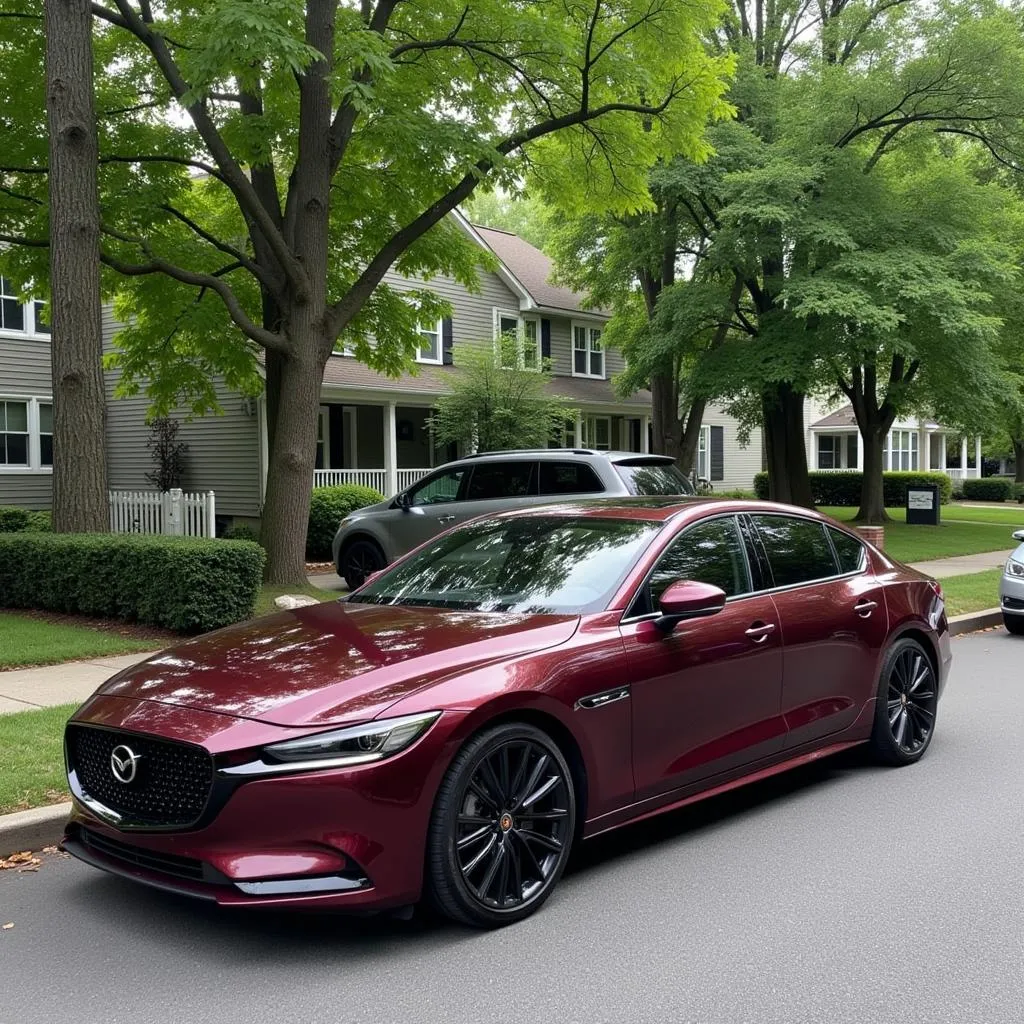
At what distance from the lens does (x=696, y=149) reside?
48.2 feet

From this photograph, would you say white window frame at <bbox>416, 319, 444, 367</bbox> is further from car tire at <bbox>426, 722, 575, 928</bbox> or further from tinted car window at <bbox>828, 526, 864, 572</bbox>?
car tire at <bbox>426, 722, 575, 928</bbox>

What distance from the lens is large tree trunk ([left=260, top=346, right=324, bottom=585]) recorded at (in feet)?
42.0

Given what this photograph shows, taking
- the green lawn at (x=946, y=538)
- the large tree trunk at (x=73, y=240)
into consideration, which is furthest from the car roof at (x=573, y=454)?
the green lawn at (x=946, y=538)

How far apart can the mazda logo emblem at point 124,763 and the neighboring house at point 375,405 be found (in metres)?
14.4

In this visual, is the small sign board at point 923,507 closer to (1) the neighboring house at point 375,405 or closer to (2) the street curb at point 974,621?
(1) the neighboring house at point 375,405

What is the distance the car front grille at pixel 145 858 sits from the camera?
3672 millimetres

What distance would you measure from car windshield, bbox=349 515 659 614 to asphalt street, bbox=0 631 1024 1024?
1.23 m

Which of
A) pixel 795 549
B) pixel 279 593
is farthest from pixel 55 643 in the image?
pixel 795 549

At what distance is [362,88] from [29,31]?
6.14 m

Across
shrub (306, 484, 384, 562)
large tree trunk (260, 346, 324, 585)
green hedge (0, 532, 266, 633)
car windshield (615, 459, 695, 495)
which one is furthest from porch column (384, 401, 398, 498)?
car windshield (615, 459, 695, 495)

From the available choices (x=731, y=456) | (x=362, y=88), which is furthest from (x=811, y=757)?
(x=731, y=456)

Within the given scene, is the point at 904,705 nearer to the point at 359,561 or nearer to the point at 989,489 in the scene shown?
the point at 359,561

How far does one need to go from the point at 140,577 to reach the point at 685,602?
7.13 m

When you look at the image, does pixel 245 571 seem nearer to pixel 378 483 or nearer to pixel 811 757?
pixel 811 757
